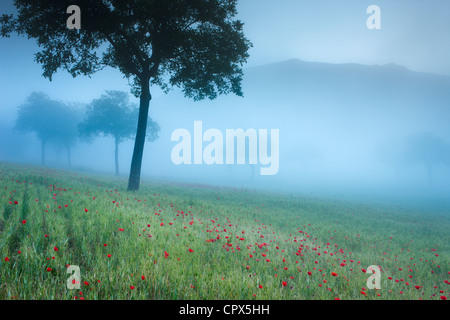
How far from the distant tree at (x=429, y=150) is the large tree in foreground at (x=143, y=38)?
265 feet

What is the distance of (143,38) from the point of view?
502 inches

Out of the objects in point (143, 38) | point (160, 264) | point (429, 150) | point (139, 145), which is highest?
point (143, 38)

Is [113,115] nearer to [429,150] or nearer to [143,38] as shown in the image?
[143,38]

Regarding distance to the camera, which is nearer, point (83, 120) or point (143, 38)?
point (143, 38)

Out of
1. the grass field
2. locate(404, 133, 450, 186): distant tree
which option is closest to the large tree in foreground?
the grass field

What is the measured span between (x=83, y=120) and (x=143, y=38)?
5055cm

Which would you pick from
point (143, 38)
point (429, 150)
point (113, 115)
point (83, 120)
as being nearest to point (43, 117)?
point (83, 120)

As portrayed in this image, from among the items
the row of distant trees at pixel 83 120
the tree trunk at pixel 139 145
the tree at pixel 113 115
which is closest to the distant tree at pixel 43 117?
the row of distant trees at pixel 83 120

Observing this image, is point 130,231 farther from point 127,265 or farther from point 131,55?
point 131,55

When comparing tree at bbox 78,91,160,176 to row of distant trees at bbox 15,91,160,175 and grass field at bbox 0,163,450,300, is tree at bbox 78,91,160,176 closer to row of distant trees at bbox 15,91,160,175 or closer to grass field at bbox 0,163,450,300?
row of distant trees at bbox 15,91,160,175

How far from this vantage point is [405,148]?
7275 cm

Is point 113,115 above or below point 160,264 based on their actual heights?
above

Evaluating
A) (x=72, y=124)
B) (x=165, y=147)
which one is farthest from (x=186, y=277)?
(x=165, y=147)

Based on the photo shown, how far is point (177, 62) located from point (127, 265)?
1340cm
